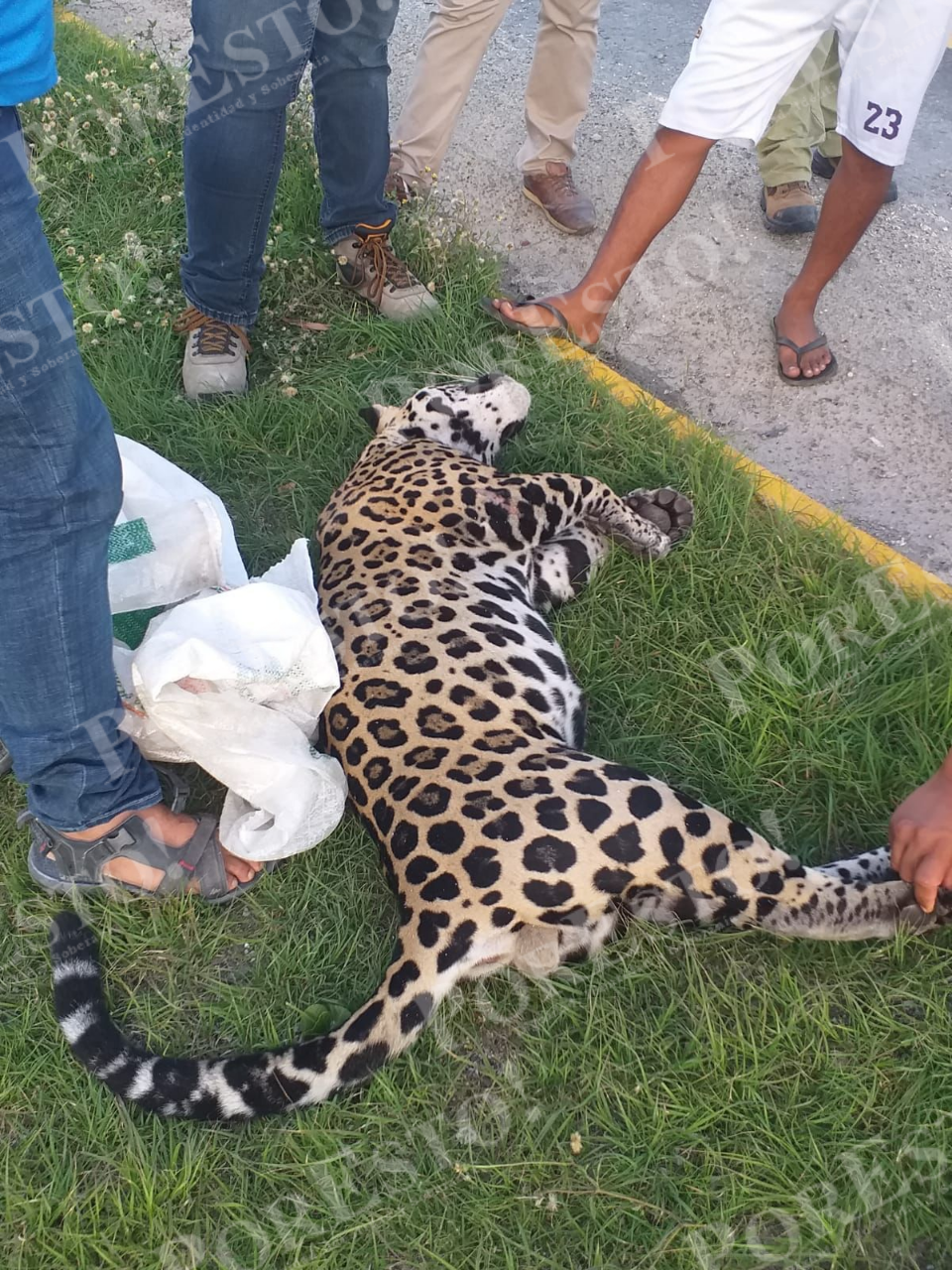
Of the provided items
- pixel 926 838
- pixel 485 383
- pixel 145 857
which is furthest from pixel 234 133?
pixel 926 838

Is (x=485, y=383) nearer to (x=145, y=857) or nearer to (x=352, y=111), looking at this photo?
(x=352, y=111)

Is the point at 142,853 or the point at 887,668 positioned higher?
the point at 887,668

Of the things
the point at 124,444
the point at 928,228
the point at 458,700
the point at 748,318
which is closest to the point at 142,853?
the point at 458,700

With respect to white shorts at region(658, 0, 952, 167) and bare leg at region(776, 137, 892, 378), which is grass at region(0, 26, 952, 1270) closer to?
bare leg at region(776, 137, 892, 378)

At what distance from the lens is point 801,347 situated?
3752 mm

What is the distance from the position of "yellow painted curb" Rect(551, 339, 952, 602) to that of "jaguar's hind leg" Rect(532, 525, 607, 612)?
593mm

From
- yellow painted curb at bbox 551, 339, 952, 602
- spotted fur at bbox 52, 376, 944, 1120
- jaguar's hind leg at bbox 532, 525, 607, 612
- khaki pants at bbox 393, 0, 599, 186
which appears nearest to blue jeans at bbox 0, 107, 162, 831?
spotted fur at bbox 52, 376, 944, 1120

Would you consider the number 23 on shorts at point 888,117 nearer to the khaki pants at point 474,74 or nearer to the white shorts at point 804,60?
the white shorts at point 804,60

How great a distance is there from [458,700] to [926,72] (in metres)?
2.51

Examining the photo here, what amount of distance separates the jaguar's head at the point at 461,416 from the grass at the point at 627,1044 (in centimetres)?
65

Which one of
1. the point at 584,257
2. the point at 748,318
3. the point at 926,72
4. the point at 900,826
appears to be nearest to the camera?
the point at 900,826

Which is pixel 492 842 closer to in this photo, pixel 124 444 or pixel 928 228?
pixel 124 444

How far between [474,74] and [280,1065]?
4.03 m

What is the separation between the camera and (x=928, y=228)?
4.44 m
